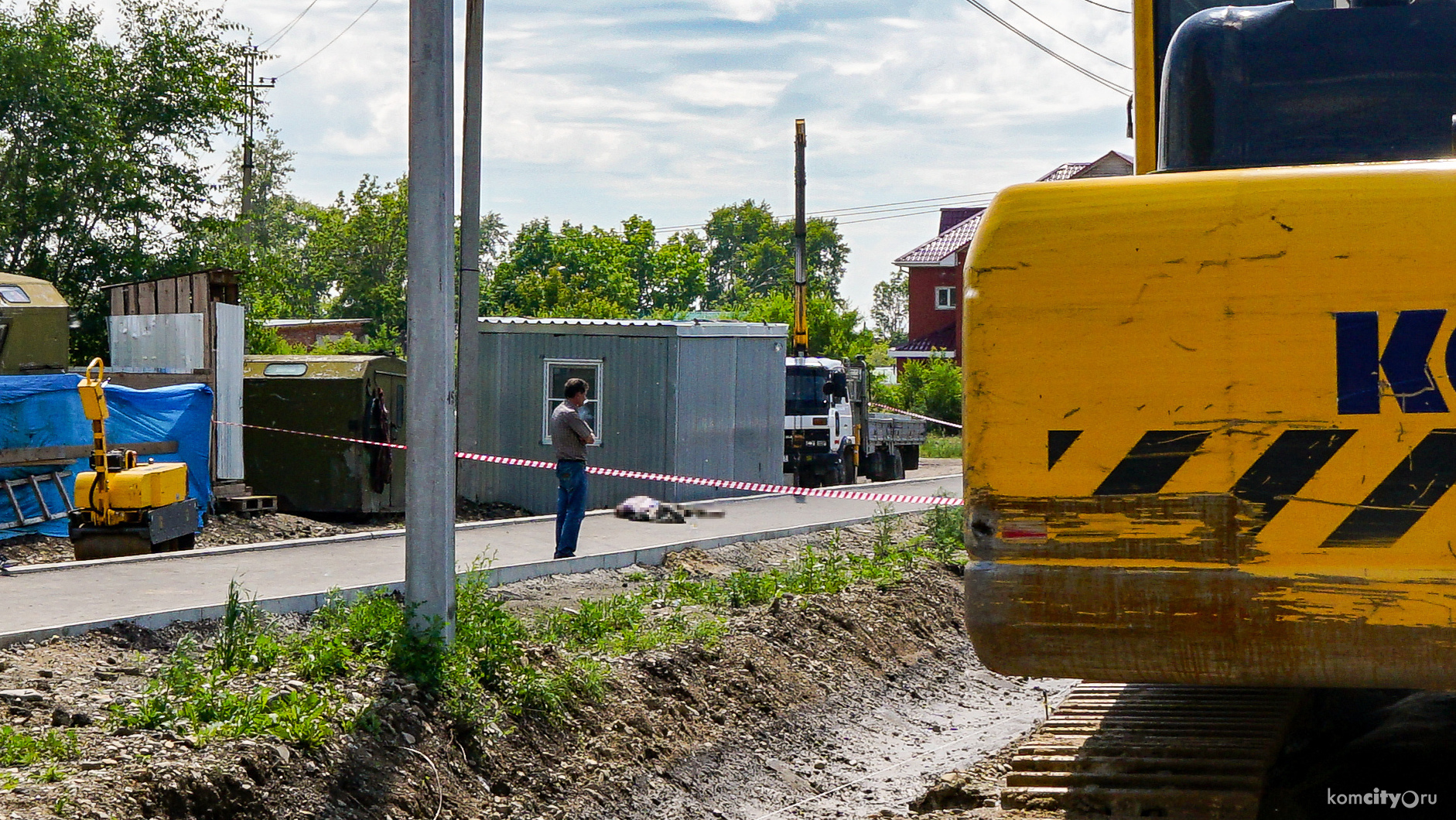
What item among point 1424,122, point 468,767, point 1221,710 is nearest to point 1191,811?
point 1221,710

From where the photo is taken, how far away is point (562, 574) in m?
12.1

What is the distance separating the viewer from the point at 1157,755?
17.3ft

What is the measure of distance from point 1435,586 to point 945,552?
10.9m

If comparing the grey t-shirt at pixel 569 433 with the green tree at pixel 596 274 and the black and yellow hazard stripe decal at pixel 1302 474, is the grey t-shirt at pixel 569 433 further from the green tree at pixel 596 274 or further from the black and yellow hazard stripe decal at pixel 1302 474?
the green tree at pixel 596 274

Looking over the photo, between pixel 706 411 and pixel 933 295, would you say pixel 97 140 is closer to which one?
pixel 706 411

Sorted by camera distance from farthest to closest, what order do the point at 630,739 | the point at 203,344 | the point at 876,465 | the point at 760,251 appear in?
the point at 760,251 < the point at 876,465 < the point at 203,344 < the point at 630,739

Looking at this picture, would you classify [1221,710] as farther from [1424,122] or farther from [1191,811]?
[1424,122]

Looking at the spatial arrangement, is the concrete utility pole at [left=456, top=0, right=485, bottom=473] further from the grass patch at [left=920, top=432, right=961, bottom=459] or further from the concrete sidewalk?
the grass patch at [left=920, top=432, right=961, bottom=459]

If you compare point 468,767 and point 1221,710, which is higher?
point 1221,710

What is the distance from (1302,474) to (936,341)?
6163cm

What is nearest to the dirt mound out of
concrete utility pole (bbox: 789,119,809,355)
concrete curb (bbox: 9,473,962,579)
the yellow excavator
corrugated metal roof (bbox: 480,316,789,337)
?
concrete curb (bbox: 9,473,962,579)

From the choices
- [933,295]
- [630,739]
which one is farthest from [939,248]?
[630,739]

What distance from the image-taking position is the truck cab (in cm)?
2700

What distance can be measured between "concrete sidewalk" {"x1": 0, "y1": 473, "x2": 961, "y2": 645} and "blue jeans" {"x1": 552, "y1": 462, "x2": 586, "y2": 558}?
221 mm
